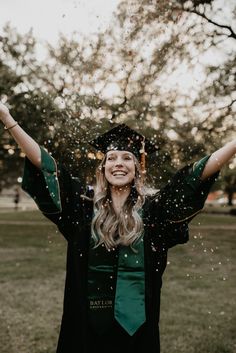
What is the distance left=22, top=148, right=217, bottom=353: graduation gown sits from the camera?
8.82 ft

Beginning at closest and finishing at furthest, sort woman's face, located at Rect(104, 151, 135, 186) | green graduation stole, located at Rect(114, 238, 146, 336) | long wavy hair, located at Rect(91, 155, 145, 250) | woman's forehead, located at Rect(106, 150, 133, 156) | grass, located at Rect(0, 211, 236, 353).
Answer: green graduation stole, located at Rect(114, 238, 146, 336) < long wavy hair, located at Rect(91, 155, 145, 250) < woman's face, located at Rect(104, 151, 135, 186) < woman's forehead, located at Rect(106, 150, 133, 156) < grass, located at Rect(0, 211, 236, 353)

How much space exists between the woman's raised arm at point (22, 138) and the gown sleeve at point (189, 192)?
798 millimetres

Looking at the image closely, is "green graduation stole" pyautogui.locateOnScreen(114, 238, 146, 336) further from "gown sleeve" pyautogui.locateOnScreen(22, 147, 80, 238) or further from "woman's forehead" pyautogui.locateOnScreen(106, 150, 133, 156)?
"woman's forehead" pyautogui.locateOnScreen(106, 150, 133, 156)

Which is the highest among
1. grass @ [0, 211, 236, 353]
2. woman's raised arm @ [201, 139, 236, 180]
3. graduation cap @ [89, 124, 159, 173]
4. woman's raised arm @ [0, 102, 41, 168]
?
graduation cap @ [89, 124, 159, 173]

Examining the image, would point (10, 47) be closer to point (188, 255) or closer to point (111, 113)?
point (111, 113)

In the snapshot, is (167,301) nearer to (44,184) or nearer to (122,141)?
(122,141)

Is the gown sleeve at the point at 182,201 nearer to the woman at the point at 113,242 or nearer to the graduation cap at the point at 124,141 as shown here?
the woman at the point at 113,242

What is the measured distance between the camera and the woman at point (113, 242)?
266cm

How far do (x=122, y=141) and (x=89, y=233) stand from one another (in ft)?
2.21

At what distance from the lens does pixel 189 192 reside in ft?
8.87

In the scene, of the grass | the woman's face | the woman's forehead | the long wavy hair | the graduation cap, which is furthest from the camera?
the grass

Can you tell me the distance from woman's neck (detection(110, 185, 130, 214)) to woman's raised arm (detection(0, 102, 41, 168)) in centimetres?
51

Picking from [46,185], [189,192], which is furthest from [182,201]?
[46,185]

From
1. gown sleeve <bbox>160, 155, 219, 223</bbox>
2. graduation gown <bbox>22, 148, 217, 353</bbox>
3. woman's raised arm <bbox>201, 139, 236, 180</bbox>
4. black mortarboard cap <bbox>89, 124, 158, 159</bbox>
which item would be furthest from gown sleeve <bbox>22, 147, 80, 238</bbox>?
woman's raised arm <bbox>201, 139, 236, 180</bbox>
